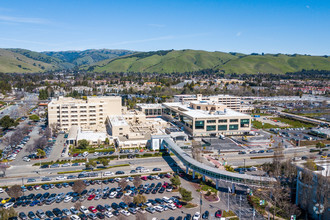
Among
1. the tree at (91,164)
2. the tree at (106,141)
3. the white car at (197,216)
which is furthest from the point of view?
the tree at (106,141)

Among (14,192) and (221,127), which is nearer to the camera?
(14,192)

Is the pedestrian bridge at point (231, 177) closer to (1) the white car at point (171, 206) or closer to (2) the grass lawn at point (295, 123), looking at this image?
(1) the white car at point (171, 206)

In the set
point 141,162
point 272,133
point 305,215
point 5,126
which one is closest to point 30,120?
point 5,126

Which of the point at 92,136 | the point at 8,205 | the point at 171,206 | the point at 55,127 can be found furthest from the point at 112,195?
the point at 55,127

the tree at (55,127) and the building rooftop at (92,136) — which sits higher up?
the tree at (55,127)

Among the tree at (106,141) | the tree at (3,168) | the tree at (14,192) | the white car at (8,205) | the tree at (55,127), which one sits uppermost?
the tree at (55,127)

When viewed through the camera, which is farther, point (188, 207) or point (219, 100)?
point (219, 100)

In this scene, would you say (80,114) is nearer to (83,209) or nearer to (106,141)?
(106,141)

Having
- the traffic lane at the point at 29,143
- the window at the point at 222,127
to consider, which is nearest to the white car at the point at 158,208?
the traffic lane at the point at 29,143

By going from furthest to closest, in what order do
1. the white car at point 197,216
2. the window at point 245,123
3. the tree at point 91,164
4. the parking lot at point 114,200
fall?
the window at point 245,123, the tree at point 91,164, the parking lot at point 114,200, the white car at point 197,216

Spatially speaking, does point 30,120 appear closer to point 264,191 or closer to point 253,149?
point 253,149

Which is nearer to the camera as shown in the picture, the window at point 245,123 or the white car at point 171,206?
the white car at point 171,206
